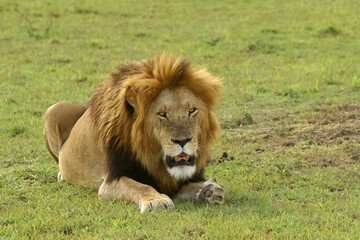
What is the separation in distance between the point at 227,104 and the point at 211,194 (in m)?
4.34

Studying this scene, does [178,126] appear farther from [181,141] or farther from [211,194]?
[211,194]

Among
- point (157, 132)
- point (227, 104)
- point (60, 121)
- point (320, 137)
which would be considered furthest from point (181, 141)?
point (227, 104)

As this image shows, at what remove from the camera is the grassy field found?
15.0 ft

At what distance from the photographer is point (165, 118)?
16.2 ft

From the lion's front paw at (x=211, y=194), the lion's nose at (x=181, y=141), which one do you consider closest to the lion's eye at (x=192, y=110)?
A: the lion's nose at (x=181, y=141)

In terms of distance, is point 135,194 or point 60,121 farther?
point 60,121

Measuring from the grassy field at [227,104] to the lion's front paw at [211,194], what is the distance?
72 millimetres

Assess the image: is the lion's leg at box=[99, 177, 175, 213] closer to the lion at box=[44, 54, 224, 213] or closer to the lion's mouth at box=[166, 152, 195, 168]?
the lion at box=[44, 54, 224, 213]

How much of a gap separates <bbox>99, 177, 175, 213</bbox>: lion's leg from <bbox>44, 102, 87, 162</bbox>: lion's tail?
47.1 inches

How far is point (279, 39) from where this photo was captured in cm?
1362

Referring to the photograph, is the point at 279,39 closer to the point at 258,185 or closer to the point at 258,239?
the point at 258,185

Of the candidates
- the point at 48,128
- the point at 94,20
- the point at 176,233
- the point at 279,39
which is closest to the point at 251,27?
the point at 279,39

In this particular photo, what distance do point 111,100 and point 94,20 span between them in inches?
424

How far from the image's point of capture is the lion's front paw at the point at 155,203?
4.71 meters
